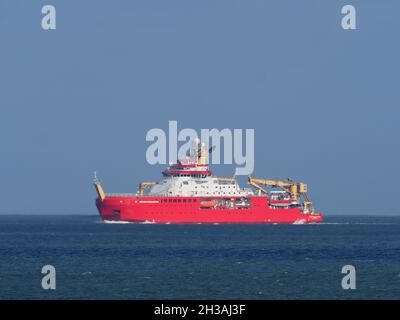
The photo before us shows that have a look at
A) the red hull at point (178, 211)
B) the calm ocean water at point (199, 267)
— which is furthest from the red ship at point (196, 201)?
the calm ocean water at point (199, 267)

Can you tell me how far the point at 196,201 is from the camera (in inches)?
4902

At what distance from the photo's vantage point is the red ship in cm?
12375

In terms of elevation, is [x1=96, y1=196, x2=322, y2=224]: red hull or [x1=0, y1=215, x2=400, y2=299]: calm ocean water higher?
[x1=96, y1=196, x2=322, y2=224]: red hull

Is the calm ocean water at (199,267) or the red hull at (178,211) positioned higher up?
the red hull at (178,211)

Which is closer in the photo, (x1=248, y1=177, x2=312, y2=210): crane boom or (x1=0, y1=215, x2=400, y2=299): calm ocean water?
(x1=0, y1=215, x2=400, y2=299): calm ocean water

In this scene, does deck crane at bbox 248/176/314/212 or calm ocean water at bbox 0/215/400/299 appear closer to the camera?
calm ocean water at bbox 0/215/400/299

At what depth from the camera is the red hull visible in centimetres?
12312

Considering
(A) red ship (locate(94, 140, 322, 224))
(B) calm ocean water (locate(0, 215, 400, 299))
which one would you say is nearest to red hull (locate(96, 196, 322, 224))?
(A) red ship (locate(94, 140, 322, 224))

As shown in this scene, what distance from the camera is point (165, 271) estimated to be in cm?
5800

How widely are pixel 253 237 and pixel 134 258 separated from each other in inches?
1257

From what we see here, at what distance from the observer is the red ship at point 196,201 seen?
124m

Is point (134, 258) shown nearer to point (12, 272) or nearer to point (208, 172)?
point (12, 272)

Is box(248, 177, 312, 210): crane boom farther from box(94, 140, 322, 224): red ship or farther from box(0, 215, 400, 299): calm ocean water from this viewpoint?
box(0, 215, 400, 299): calm ocean water

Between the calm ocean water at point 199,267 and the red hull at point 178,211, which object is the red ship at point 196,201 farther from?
the calm ocean water at point 199,267
